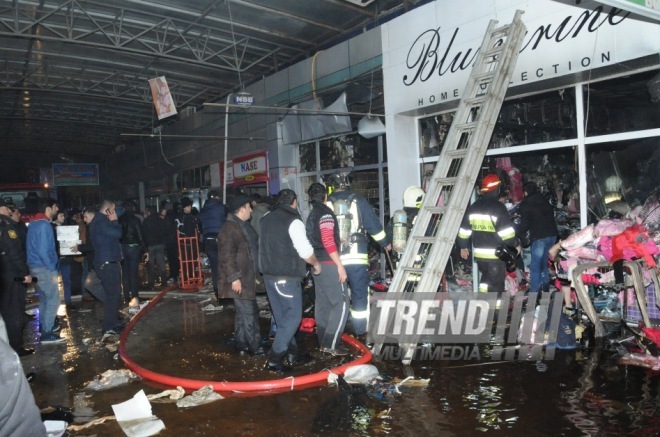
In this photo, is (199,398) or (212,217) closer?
(199,398)

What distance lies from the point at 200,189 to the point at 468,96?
1308cm

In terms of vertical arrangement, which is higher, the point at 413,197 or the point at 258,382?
the point at 413,197

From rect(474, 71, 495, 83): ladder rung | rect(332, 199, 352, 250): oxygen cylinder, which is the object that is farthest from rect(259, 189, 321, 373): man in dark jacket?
rect(474, 71, 495, 83): ladder rung

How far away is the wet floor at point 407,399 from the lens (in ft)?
12.2

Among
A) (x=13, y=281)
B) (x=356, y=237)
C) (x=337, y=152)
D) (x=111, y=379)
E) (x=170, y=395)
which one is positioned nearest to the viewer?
(x=170, y=395)

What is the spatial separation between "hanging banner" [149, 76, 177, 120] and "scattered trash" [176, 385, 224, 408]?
344 inches

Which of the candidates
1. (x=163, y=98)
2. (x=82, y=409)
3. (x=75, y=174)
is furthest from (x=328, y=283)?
(x=75, y=174)

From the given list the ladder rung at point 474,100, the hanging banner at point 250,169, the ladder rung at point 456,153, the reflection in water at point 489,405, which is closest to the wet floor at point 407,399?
the reflection in water at point 489,405

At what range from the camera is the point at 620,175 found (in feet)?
21.6

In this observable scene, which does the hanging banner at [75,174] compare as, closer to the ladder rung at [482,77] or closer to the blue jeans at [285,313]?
the blue jeans at [285,313]

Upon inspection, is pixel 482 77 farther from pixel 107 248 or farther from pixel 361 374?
pixel 107 248

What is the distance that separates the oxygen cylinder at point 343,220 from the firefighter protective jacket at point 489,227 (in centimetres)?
172

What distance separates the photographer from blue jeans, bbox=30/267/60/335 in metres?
6.74

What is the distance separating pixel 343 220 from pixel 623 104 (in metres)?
4.04
